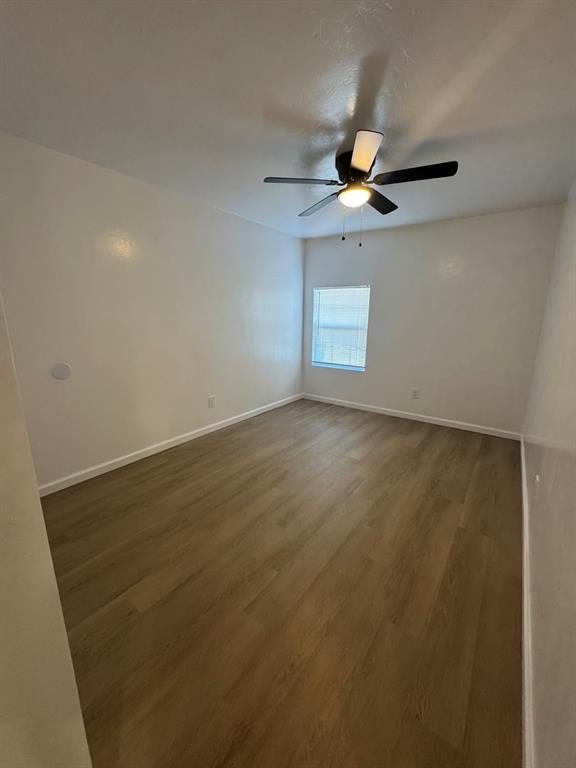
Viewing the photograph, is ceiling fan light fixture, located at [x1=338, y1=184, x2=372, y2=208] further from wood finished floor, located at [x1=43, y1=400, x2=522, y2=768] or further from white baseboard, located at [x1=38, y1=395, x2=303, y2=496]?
white baseboard, located at [x1=38, y1=395, x2=303, y2=496]

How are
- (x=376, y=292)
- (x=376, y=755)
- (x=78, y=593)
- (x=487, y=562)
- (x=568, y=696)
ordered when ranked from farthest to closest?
(x=376, y=292)
(x=487, y=562)
(x=78, y=593)
(x=376, y=755)
(x=568, y=696)

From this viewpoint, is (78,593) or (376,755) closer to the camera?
(376,755)

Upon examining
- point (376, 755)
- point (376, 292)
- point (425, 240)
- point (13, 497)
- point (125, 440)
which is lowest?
point (376, 755)

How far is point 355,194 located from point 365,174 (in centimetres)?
15

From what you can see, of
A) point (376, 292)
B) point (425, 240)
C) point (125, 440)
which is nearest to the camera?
point (125, 440)

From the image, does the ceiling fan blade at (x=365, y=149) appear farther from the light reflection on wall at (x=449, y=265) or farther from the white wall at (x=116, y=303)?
the light reflection on wall at (x=449, y=265)

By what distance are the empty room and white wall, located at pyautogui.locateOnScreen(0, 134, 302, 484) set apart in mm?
23

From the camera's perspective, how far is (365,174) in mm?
2055

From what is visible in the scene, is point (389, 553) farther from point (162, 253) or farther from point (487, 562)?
point (162, 253)

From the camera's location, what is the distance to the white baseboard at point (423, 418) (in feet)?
11.8

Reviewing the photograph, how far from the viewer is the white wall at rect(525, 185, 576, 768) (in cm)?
82

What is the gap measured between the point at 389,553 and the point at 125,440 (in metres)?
2.44

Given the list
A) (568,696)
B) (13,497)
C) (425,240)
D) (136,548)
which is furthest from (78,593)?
(425,240)

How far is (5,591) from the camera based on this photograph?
62 cm
